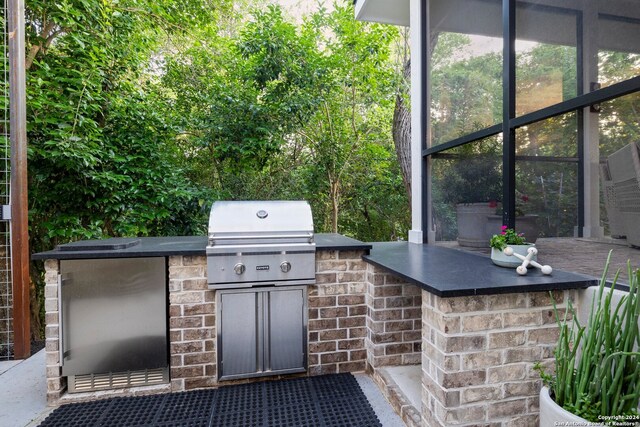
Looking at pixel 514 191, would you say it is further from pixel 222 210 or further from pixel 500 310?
pixel 222 210

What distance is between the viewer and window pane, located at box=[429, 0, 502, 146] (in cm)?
270

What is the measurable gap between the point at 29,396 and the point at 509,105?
4002 mm

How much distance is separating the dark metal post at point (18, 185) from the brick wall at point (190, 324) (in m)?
1.54

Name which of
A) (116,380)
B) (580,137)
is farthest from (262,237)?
(580,137)

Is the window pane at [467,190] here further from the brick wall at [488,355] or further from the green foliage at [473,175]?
the brick wall at [488,355]

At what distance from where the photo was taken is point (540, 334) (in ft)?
5.88

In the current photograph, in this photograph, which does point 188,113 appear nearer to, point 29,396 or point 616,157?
point 29,396

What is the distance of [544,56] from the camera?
229cm

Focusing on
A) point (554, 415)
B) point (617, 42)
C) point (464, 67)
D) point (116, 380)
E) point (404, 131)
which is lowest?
point (116, 380)

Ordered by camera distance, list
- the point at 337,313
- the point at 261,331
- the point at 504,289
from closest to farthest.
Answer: the point at 504,289 < the point at 261,331 < the point at 337,313

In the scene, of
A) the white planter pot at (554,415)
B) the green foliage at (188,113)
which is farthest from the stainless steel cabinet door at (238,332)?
the green foliage at (188,113)

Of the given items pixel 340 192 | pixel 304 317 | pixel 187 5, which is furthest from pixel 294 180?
pixel 304 317

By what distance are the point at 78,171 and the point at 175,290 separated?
2368mm

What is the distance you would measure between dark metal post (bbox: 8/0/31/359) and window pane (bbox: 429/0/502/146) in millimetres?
3787
